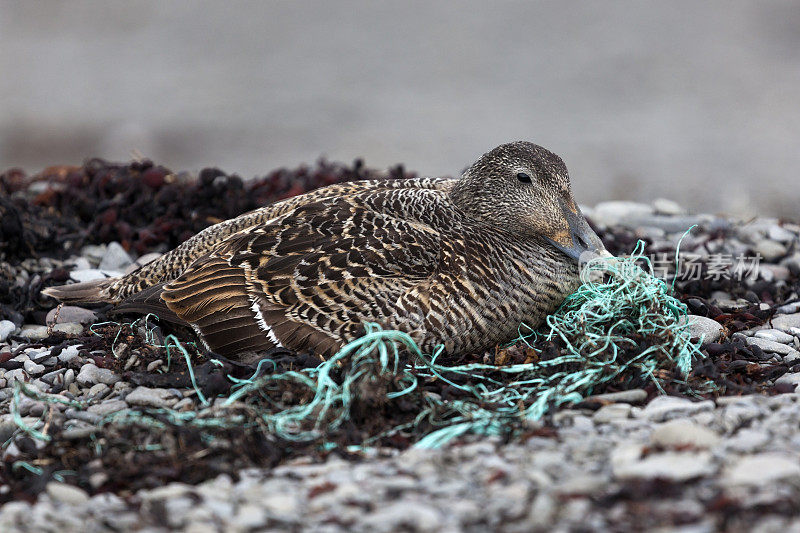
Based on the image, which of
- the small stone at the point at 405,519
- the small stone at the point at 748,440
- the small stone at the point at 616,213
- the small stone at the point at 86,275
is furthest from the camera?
the small stone at the point at 616,213

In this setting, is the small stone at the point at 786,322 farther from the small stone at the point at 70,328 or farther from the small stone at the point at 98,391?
the small stone at the point at 70,328

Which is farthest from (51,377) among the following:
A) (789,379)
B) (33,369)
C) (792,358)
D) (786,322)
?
(786,322)

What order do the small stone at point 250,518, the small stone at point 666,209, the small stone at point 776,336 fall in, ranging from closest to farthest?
the small stone at point 250,518 → the small stone at point 776,336 → the small stone at point 666,209

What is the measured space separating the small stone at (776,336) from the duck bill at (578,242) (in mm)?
976

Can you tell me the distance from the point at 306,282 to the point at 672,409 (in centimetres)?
195

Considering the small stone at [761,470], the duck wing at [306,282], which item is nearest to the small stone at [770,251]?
the duck wing at [306,282]

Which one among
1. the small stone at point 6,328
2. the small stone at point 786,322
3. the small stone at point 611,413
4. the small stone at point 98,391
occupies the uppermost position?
the small stone at point 6,328

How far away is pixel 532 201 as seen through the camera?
5.41m

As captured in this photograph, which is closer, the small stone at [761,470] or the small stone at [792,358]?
the small stone at [761,470]

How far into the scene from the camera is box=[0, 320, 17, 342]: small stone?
5.64 meters

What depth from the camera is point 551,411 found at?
13.5ft

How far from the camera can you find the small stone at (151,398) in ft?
15.0

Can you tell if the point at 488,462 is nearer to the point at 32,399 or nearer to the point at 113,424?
the point at 113,424

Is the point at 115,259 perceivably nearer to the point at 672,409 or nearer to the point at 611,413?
the point at 611,413
